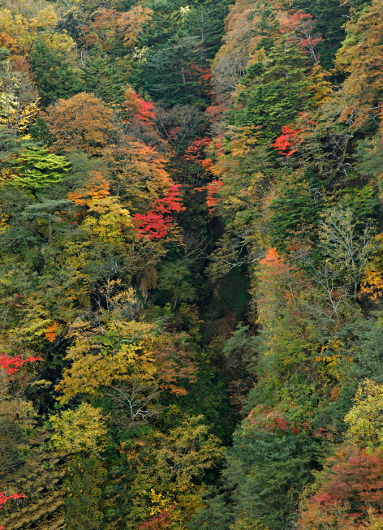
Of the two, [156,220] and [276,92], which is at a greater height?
[276,92]

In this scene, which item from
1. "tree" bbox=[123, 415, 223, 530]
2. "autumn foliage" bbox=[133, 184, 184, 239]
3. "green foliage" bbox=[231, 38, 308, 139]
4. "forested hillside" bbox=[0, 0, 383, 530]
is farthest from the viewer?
"autumn foliage" bbox=[133, 184, 184, 239]

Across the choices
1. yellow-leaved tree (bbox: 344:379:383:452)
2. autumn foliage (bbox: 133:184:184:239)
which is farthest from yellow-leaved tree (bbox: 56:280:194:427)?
yellow-leaved tree (bbox: 344:379:383:452)

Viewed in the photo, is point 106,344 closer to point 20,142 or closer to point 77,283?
point 77,283

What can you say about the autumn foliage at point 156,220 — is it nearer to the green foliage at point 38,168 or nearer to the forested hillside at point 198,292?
the forested hillside at point 198,292

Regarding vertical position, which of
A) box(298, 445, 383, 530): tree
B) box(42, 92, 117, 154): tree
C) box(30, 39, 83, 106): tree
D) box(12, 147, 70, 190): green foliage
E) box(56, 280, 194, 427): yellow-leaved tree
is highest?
box(30, 39, 83, 106): tree

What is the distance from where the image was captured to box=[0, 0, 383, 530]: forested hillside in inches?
547

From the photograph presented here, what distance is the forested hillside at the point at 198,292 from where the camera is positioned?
13.9 metres

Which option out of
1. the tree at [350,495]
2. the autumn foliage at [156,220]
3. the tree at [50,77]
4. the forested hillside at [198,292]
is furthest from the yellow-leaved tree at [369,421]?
the tree at [50,77]

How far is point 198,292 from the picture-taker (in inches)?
1163

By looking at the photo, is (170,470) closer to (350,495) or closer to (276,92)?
(350,495)

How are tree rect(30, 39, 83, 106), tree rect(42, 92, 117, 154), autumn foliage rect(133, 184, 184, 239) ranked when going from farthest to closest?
tree rect(30, 39, 83, 106) < autumn foliage rect(133, 184, 184, 239) < tree rect(42, 92, 117, 154)

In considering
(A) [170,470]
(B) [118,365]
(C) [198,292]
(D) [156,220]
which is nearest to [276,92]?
(D) [156,220]

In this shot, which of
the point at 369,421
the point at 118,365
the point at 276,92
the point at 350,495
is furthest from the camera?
the point at 276,92

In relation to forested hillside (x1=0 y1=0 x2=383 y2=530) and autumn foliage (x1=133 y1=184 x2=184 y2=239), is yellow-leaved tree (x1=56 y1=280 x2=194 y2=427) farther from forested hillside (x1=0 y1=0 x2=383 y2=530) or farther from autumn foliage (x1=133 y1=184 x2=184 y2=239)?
autumn foliage (x1=133 y1=184 x2=184 y2=239)
